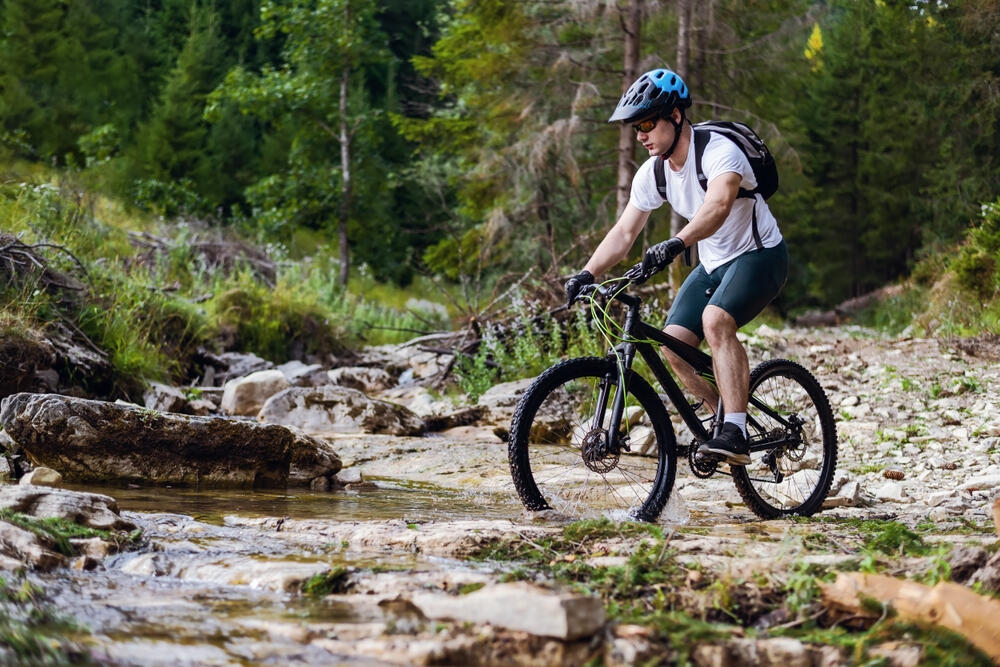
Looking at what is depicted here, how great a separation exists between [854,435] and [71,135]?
31.9 metres

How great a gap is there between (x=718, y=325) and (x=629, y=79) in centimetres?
1314

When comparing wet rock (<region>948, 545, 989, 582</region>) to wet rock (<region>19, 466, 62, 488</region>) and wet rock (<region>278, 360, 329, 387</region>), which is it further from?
wet rock (<region>278, 360, 329, 387</region>)

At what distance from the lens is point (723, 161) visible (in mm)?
4754

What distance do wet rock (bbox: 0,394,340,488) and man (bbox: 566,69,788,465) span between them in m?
2.46

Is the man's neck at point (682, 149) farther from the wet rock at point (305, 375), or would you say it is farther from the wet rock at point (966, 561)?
the wet rock at point (305, 375)

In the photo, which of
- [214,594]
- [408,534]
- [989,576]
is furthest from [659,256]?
[214,594]

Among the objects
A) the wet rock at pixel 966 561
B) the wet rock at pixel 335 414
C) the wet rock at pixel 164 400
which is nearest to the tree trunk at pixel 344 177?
the wet rock at pixel 164 400

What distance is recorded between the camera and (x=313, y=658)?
8.46 feet

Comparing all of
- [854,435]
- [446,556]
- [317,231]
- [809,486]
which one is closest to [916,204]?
[317,231]

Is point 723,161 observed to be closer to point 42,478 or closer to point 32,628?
point 32,628

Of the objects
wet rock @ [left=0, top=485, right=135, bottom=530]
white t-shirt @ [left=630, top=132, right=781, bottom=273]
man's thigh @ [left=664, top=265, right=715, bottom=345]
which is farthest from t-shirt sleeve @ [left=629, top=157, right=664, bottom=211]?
wet rock @ [left=0, top=485, right=135, bottom=530]

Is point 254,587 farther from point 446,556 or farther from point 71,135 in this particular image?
point 71,135

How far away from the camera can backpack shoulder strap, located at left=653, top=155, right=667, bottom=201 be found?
505 centimetres

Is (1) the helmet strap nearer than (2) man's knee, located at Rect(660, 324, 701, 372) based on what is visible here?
Yes
